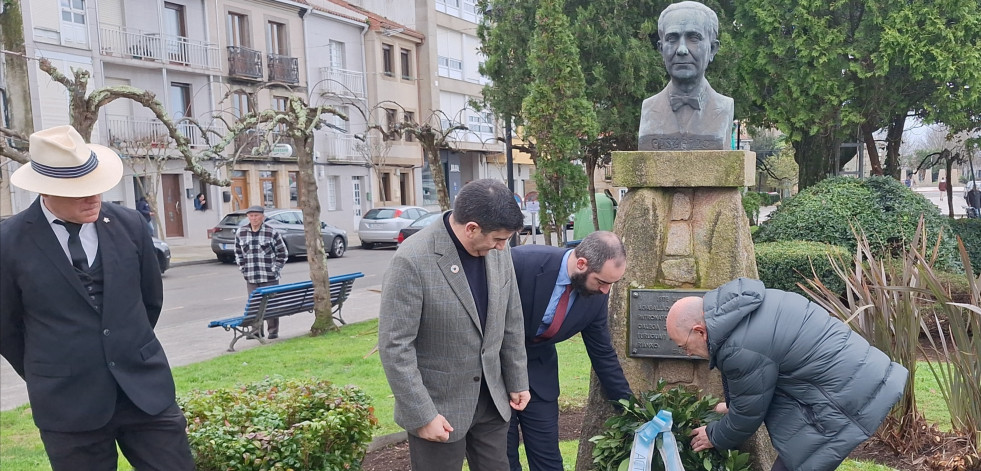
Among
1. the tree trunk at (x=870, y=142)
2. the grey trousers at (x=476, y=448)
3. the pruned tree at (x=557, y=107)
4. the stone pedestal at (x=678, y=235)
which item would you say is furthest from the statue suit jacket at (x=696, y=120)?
the tree trunk at (x=870, y=142)

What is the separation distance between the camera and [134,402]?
10.5 feet

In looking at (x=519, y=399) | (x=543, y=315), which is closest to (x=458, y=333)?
(x=519, y=399)

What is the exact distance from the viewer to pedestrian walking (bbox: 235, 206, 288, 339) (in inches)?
369

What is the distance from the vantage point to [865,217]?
9281mm

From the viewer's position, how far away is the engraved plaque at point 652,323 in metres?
4.54

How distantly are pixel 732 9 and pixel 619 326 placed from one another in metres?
12.3

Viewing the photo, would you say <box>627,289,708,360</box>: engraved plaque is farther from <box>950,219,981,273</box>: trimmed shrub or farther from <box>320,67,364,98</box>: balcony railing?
<box>320,67,364,98</box>: balcony railing

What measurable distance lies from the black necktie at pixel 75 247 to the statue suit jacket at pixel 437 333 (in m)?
1.24

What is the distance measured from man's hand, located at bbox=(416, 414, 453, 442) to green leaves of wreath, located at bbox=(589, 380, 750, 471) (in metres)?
1.26

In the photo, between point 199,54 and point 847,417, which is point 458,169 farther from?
point 847,417

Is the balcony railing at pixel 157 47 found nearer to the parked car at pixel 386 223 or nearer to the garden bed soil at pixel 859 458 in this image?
the parked car at pixel 386 223

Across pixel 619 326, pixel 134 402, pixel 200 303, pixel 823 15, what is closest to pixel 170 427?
pixel 134 402

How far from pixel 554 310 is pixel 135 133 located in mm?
24184

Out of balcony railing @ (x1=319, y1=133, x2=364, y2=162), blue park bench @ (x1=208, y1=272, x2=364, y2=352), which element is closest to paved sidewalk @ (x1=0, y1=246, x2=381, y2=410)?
blue park bench @ (x1=208, y1=272, x2=364, y2=352)
